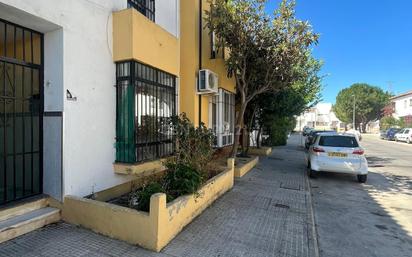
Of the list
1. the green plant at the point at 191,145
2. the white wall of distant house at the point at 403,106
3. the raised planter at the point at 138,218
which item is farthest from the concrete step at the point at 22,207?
the white wall of distant house at the point at 403,106

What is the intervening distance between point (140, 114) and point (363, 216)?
5.49 metres

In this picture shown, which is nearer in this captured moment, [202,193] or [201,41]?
[202,193]

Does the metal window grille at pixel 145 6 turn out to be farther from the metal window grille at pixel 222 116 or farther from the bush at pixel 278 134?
the bush at pixel 278 134

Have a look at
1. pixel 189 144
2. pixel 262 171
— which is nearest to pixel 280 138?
pixel 262 171

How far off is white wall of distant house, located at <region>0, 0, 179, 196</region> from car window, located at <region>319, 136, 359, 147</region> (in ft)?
23.0

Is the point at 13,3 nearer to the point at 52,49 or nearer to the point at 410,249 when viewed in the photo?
the point at 52,49

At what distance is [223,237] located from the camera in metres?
4.18

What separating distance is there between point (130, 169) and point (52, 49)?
106 inches

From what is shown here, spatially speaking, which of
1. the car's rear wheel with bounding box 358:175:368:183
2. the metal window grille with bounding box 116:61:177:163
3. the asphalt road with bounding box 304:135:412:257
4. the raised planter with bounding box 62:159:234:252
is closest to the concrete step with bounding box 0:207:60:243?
the raised planter with bounding box 62:159:234:252

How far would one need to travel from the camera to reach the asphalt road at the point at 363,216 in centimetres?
418

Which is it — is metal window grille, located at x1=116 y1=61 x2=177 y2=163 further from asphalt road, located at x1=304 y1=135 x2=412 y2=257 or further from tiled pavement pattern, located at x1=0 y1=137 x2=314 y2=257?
asphalt road, located at x1=304 y1=135 x2=412 y2=257

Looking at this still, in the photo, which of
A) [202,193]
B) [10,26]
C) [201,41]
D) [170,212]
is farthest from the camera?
[201,41]

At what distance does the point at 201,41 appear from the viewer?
8320mm

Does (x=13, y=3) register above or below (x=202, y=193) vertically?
above
